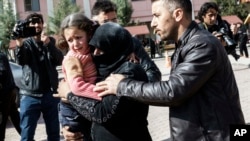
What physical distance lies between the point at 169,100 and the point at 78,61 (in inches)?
25.7

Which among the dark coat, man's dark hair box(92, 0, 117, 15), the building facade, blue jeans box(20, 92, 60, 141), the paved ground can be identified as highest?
the building facade

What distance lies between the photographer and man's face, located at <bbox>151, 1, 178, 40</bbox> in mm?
2061

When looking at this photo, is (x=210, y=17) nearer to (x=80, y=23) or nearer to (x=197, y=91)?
(x=80, y=23)

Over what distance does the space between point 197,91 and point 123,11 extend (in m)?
32.7

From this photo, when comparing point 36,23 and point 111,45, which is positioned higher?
point 36,23

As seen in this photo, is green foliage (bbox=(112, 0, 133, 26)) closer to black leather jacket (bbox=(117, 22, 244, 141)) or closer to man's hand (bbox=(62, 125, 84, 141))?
man's hand (bbox=(62, 125, 84, 141))

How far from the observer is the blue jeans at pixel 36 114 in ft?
14.6

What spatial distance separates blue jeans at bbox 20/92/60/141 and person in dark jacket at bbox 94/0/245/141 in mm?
2588

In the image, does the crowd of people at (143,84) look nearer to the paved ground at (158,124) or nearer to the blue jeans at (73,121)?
the blue jeans at (73,121)

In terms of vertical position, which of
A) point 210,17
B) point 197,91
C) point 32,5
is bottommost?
point 197,91

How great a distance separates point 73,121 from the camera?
8.86 ft

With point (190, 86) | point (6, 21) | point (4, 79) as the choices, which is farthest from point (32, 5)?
point (190, 86)

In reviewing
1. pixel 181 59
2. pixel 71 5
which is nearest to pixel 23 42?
pixel 181 59

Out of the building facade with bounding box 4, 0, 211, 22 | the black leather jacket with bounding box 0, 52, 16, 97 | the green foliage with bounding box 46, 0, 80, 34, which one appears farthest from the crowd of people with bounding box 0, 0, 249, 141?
the building facade with bounding box 4, 0, 211, 22
